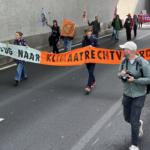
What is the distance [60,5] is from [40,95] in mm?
10338

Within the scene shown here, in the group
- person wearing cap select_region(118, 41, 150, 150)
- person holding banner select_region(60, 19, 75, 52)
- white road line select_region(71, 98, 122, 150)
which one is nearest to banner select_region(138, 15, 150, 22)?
person holding banner select_region(60, 19, 75, 52)

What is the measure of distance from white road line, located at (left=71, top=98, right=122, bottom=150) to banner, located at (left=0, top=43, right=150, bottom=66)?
1.70m

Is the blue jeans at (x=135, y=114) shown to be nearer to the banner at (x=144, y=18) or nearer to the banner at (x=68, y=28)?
the banner at (x=68, y=28)

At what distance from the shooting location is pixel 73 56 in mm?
7984

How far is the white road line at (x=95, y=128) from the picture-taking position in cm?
451

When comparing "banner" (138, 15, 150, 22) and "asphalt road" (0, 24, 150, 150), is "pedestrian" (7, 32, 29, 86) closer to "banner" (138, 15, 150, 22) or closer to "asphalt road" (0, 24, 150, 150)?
"asphalt road" (0, 24, 150, 150)

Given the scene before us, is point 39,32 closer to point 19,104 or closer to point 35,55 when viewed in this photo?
point 35,55

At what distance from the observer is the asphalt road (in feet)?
15.1

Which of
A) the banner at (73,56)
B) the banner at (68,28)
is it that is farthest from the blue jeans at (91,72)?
the banner at (68,28)

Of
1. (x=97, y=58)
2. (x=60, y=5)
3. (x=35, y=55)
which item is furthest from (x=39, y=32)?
(x=97, y=58)

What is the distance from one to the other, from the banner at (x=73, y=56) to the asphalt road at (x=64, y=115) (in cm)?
73

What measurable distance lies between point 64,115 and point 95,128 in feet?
3.06

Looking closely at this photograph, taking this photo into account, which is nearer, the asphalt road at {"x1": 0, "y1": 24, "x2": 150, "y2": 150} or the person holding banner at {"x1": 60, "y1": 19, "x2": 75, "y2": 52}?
the asphalt road at {"x1": 0, "y1": 24, "x2": 150, "y2": 150}

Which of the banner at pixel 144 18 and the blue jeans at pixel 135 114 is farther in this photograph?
the banner at pixel 144 18
